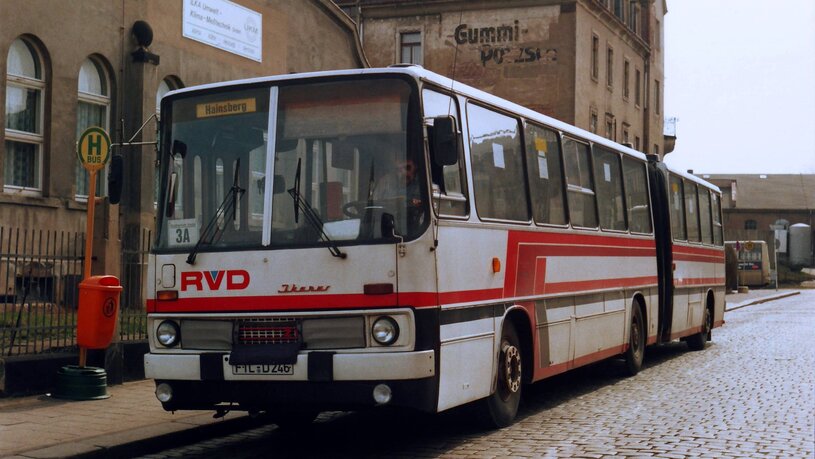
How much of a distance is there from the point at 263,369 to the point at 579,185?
5.40 meters

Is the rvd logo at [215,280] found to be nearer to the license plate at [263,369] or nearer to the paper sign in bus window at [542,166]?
the license plate at [263,369]

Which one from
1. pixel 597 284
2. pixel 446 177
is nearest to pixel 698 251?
pixel 597 284

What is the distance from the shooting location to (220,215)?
343 inches

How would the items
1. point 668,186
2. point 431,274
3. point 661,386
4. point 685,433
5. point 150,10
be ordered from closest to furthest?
1. point 431,274
2. point 685,433
3. point 661,386
4. point 668,186
5. point 150,10

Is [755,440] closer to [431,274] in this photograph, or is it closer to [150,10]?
[431,274]

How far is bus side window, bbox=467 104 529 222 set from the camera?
9.61 metres

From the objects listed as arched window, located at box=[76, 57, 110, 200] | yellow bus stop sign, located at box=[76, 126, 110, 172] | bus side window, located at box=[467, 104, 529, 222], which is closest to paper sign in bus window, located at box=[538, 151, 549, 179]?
bus side window, located at box=[467, 104, 529, 222]

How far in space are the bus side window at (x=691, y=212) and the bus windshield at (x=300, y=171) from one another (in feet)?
35.4

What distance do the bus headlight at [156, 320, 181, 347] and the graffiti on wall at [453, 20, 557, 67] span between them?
37.0 metres

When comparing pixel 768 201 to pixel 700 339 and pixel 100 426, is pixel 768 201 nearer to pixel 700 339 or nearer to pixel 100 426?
pixel 700 339

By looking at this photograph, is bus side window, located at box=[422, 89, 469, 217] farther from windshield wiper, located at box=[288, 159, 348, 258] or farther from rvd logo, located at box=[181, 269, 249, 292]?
rvd logo, located at box=[181, 269, 249, 292]

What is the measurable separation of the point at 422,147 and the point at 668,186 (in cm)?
935

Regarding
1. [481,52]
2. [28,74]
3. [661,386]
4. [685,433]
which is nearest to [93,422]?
[685,433]

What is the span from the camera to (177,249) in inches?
349
